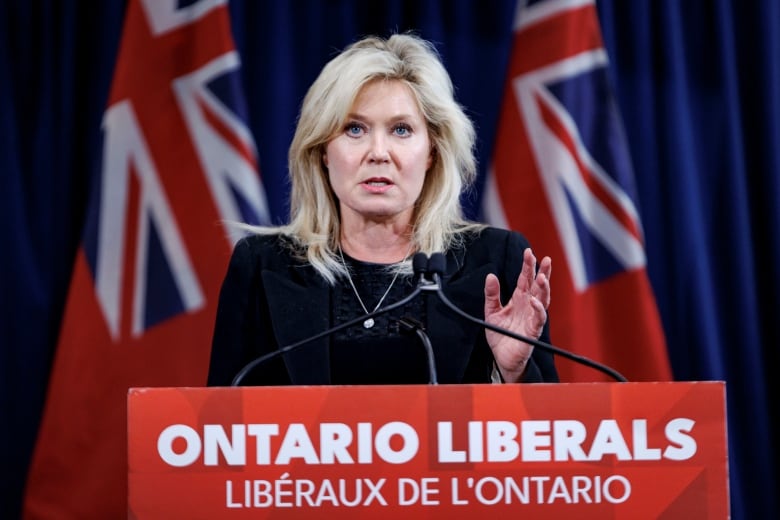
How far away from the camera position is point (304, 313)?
1812 mm

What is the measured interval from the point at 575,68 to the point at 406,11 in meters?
0.50

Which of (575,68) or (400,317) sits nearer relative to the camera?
(400,317)

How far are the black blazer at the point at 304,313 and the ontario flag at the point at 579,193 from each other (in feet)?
3.14

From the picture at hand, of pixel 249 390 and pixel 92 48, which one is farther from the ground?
pixel 92 48

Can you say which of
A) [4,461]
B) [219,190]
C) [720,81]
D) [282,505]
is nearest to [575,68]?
[720,81]

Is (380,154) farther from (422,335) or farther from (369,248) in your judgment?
(422,335)

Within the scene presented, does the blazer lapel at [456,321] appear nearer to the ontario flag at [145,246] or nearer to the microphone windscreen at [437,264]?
the microphone windscreen at [437,264]

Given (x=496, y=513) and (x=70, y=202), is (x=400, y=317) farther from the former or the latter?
(x=70, y=202)

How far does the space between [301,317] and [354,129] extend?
341 millimetres

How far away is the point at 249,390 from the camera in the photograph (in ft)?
3.86

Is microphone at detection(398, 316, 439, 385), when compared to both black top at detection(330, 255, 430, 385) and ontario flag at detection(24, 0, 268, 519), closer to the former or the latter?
black top at detection(330, 255, 430, 385)

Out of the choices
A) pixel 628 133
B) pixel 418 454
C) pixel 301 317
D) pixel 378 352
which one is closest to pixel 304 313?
pixel 301 317

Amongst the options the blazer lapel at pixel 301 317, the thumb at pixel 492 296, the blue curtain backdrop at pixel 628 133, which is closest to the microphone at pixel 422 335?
the thumb at pixel 492 296

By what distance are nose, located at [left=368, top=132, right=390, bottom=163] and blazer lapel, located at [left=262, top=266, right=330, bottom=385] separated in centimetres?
22
